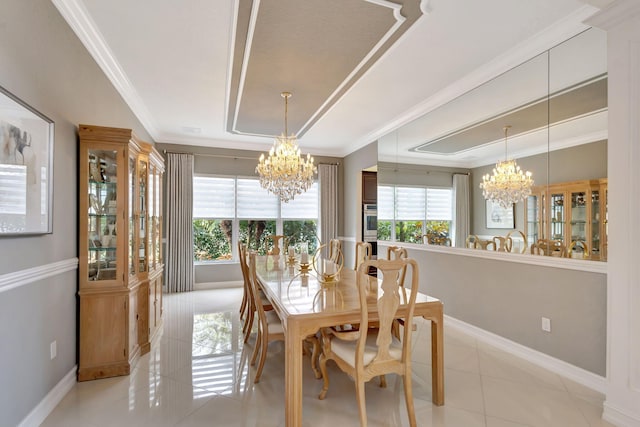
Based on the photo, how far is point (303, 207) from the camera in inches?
265

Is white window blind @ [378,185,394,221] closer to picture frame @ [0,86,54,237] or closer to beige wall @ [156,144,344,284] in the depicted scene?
beige wall @ [156,144,344,284]

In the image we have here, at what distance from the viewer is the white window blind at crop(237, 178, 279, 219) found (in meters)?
6.35

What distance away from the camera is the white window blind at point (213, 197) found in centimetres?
610

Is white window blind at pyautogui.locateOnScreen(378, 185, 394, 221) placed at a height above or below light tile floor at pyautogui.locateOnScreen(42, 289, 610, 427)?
above

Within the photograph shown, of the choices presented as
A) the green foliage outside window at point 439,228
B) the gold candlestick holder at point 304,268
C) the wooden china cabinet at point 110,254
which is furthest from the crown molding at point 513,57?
the wooden china cabinet at point 110,254

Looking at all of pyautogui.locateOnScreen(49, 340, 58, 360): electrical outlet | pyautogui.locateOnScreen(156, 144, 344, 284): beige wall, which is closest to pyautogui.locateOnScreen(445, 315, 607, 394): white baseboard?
pyautogui.locateOnScreen(49, 340, 58, 360): electrical outlet

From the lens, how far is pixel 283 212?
659 cm

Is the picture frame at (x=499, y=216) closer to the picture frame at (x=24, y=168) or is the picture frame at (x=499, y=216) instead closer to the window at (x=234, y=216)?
the picture frame at (x=24, y=168)

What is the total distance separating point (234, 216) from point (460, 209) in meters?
4.21

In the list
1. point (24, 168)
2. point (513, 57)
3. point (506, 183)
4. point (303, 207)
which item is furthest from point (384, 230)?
point (24, 168)

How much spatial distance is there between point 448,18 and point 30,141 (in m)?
2.94

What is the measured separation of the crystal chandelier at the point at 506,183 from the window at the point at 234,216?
157 inches

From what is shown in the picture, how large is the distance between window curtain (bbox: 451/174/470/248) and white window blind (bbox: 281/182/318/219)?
341cm

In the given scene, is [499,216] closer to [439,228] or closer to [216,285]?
[439,228]
